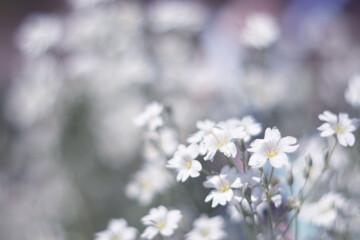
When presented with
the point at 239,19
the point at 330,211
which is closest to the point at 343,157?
the point at 330,211

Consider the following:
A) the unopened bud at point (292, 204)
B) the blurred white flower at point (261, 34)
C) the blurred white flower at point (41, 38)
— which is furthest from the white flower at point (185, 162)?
the blurred white flower at point (41, 38)

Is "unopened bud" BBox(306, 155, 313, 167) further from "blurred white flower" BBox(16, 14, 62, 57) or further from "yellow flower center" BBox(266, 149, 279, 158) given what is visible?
"blurred white flower" BBox(16, 14, 62, 57)

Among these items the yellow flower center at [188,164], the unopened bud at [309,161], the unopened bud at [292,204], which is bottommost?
the unopened bud at [292,204]

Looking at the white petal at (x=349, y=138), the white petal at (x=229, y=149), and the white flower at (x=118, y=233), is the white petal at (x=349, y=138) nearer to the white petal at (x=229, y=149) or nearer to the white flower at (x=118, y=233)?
the white petal at (x=229, y=149)

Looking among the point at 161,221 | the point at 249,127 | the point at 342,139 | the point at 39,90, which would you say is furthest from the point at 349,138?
the point at 39,90

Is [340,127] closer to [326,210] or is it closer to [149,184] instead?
[326,210]

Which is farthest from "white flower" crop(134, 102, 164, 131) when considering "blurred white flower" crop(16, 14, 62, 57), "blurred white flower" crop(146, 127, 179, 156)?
"blurred white flower" crop(16, 14, 62, 57)
